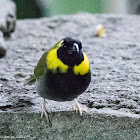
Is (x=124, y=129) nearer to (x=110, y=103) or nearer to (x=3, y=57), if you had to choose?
(x=110, y=103)

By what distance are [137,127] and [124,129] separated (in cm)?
10

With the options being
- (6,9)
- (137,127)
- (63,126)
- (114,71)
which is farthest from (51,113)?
(6,9)

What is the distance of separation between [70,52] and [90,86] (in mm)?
834

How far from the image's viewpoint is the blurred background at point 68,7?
6923mm

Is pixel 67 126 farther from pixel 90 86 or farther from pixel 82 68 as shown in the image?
pixel 90 86

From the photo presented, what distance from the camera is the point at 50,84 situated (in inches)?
75.4

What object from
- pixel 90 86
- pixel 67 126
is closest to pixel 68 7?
pixel 90 86

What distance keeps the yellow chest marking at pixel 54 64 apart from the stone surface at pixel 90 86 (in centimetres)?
39

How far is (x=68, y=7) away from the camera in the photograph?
930 centimetres

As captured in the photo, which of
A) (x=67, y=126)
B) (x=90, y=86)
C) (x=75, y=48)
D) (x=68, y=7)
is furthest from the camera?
(x=68, y=7)

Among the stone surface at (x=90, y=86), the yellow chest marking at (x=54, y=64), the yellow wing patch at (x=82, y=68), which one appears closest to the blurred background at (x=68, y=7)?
the stone surface at (x=90, y=86)

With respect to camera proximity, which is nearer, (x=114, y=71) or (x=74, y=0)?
(x=114, y=71)

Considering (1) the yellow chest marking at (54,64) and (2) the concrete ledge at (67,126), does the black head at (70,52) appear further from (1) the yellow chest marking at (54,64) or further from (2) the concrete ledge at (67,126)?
(2) the concrete ledge at (67,126)

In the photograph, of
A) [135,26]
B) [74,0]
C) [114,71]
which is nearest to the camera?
[114,71]
